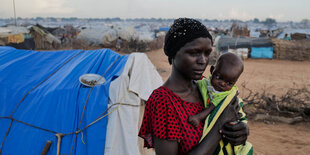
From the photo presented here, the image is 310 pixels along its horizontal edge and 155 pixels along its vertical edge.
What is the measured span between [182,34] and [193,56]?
0.11 metres

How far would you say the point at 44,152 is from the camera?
296cm

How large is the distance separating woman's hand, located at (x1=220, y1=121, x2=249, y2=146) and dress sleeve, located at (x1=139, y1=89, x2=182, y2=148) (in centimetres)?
22

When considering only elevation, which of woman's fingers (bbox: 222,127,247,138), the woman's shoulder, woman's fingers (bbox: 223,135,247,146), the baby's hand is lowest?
woman's fingers (bbox: 223,135,247,146)

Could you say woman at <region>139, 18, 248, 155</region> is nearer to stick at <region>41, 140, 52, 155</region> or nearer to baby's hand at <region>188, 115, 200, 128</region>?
baby's hand at <region>188, 115, 200, 128</region>

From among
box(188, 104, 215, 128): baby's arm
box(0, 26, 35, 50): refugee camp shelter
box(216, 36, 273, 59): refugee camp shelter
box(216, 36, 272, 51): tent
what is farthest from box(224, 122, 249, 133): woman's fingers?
box(0, 26, 35, 50): refugee camp shelter

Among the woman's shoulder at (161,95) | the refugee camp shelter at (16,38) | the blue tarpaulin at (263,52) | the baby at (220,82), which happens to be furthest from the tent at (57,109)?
the blue tarpaulin at (263,52)

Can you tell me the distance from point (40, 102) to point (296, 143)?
4754mm

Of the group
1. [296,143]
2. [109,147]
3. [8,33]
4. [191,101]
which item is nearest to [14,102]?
[109,147]

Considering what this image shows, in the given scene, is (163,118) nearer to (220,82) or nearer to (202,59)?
(202,59)

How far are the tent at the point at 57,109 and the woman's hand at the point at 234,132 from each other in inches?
88.2

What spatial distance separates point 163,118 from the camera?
3.34 feet

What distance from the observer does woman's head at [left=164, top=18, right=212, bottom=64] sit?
1074mm

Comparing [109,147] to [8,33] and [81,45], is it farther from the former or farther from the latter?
[81,45]

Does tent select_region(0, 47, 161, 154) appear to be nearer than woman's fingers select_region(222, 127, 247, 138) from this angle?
No
